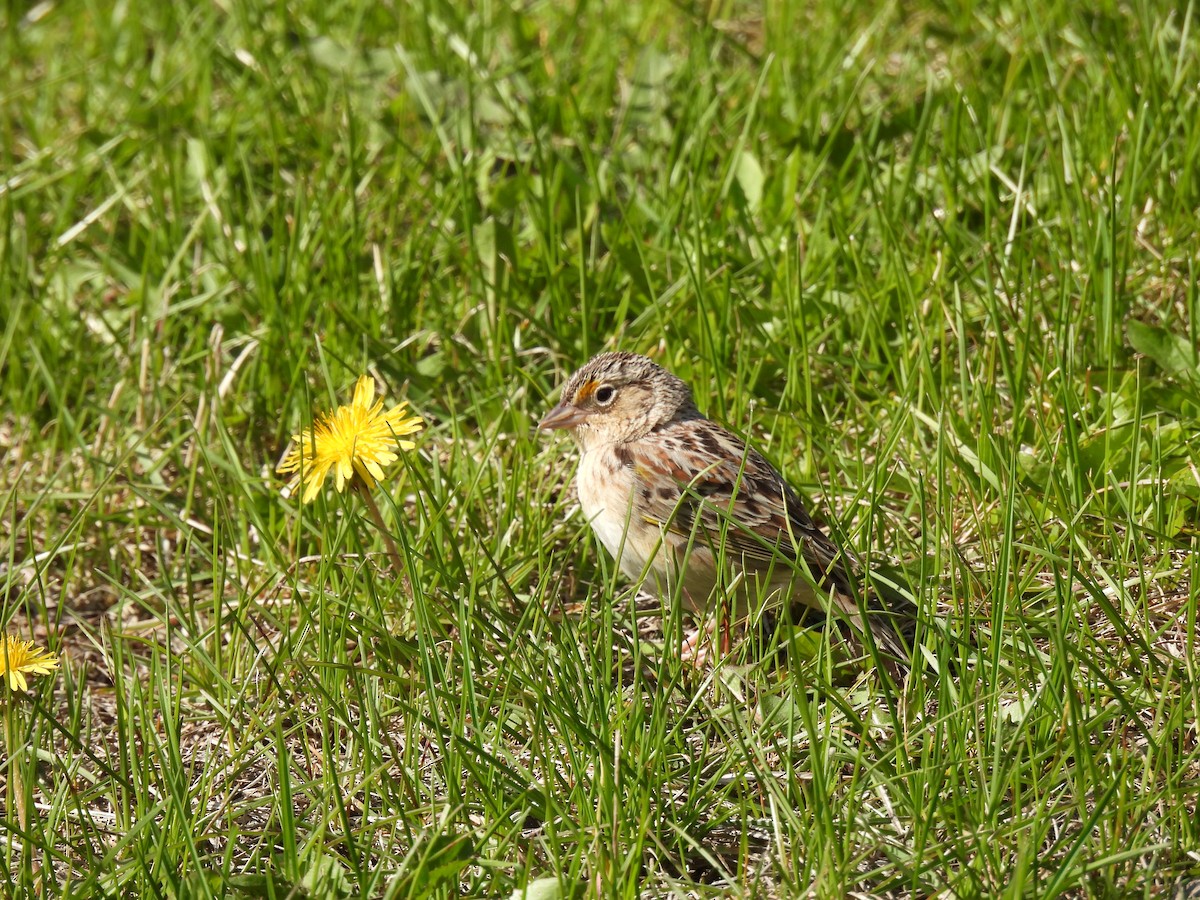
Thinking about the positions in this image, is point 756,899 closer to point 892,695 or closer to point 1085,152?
point 892,695

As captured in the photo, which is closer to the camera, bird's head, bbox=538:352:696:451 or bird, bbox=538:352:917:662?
bird, bbox=538:352:917:662

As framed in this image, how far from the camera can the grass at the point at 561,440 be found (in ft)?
10.3

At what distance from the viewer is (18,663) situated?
10.7 ft

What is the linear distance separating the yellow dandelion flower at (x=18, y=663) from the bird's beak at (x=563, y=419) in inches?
68.7

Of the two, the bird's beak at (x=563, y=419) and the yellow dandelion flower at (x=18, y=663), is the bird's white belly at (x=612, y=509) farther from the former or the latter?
the yellow dandelion flower at (x=18, y=663)

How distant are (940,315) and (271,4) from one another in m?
4.35

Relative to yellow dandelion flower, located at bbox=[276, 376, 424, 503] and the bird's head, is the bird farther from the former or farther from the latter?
yellow dandelion flower, located at bbox=[276, 376, 424, 503]

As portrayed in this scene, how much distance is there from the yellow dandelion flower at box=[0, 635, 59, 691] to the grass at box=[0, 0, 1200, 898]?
0.38ft

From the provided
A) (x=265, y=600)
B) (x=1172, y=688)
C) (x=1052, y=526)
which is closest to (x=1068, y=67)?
(x=1052, y=526)

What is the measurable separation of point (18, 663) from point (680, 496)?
71.2 inches

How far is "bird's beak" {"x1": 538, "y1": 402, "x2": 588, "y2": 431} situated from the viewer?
4.55 metres

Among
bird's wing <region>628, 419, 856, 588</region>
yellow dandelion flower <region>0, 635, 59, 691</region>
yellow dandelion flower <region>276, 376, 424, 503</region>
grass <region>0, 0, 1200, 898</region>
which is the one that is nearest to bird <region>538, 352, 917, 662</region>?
bird's wing <region>628, 419, 856, 588</region>

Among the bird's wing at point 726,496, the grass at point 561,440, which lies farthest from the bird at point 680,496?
the grass at point 561,440

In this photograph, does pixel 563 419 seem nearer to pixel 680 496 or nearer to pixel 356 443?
pixel 680 496
